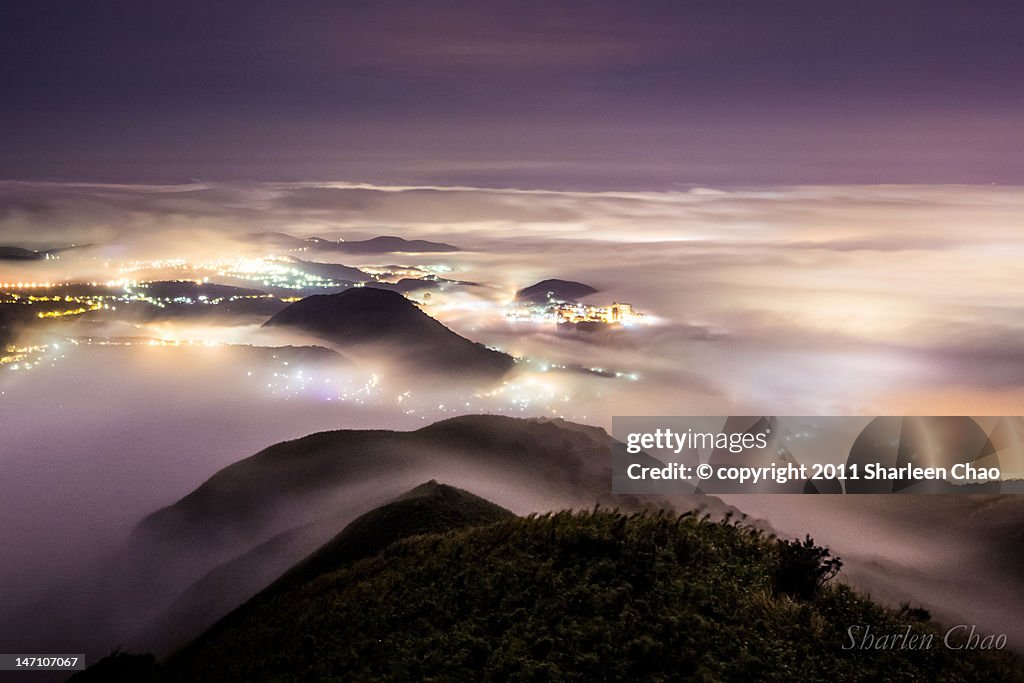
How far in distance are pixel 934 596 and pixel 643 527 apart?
59572 mm

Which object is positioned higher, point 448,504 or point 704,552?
point 704,552

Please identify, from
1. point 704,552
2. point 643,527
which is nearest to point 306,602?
point 643,527

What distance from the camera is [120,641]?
73500mm

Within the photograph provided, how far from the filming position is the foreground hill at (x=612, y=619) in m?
14.7

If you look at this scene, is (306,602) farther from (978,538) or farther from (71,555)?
(71,555)

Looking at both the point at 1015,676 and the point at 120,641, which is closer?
the point at 1015,676

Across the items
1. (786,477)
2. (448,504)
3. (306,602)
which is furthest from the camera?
(786,477)

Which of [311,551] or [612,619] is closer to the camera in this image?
[612,619]

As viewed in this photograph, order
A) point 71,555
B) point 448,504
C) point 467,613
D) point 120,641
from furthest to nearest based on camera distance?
1. point 71,555
2. point 120,641
3. point 448,504
4. point 467,613

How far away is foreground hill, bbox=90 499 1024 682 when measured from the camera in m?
14.7

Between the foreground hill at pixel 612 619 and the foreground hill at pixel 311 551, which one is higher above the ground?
the foreground hill at pixel 612 619

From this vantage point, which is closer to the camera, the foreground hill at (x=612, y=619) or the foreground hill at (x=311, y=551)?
the foreground hill at (x=612, y=619)

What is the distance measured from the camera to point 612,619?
16281 mm

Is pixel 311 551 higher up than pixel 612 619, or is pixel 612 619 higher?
pixel 612 619
